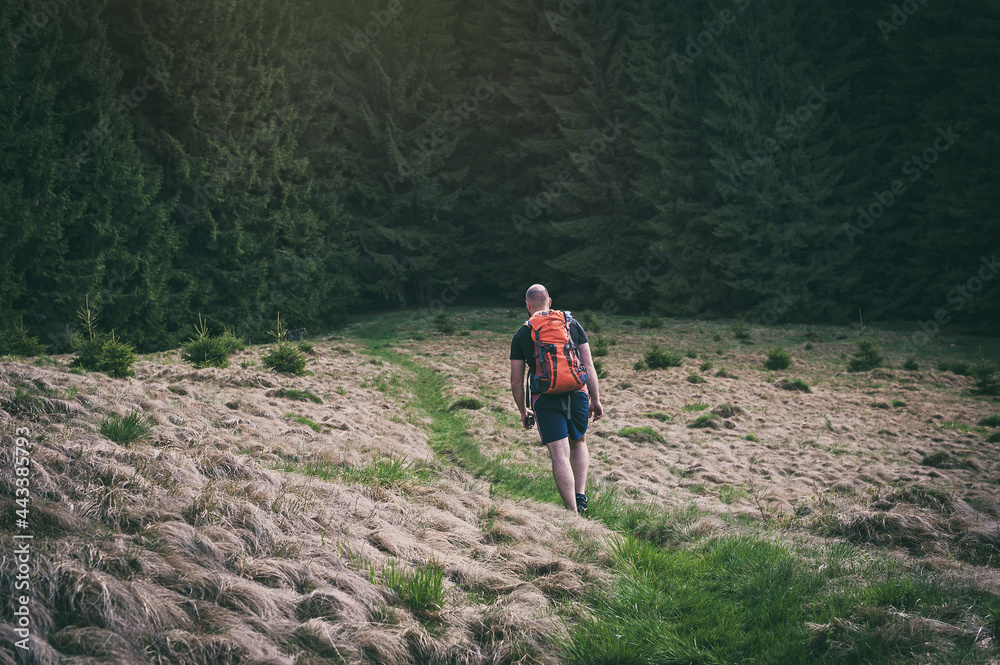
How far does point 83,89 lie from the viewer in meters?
16.8

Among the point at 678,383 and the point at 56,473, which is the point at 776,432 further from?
the point at 56,473

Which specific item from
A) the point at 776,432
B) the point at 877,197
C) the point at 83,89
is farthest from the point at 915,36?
the point at 83,89

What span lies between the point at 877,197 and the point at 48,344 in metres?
29.1

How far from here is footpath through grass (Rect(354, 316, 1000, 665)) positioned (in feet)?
10.2

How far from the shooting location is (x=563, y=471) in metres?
5.36

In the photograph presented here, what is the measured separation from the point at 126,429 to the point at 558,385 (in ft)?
11.1

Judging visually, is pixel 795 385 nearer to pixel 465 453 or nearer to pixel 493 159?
pixel 465 453

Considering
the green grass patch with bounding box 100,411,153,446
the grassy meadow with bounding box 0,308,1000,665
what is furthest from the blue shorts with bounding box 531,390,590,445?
the green grass patch with bounding box 100,411,153,446

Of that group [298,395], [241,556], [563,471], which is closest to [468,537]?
[563,471]

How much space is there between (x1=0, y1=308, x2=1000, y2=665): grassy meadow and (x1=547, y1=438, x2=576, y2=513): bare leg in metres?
0.22

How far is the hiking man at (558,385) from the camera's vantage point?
5.33 metres

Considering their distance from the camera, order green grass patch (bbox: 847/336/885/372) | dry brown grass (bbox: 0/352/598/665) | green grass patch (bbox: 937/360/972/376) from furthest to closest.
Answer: green grass patch (bbox: 847/336/885/372), green grass patch (bbox: 937/360/972/376), dry brown grass (bbox: 0/352/598/665)

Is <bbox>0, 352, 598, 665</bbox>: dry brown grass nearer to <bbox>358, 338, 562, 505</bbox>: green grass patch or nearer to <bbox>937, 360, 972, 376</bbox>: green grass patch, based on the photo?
<bbox>358, 338, 562, 505</bbox>: green grass patch

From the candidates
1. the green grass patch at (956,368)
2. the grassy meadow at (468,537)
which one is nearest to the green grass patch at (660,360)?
the grassy meadow at (468,537)
